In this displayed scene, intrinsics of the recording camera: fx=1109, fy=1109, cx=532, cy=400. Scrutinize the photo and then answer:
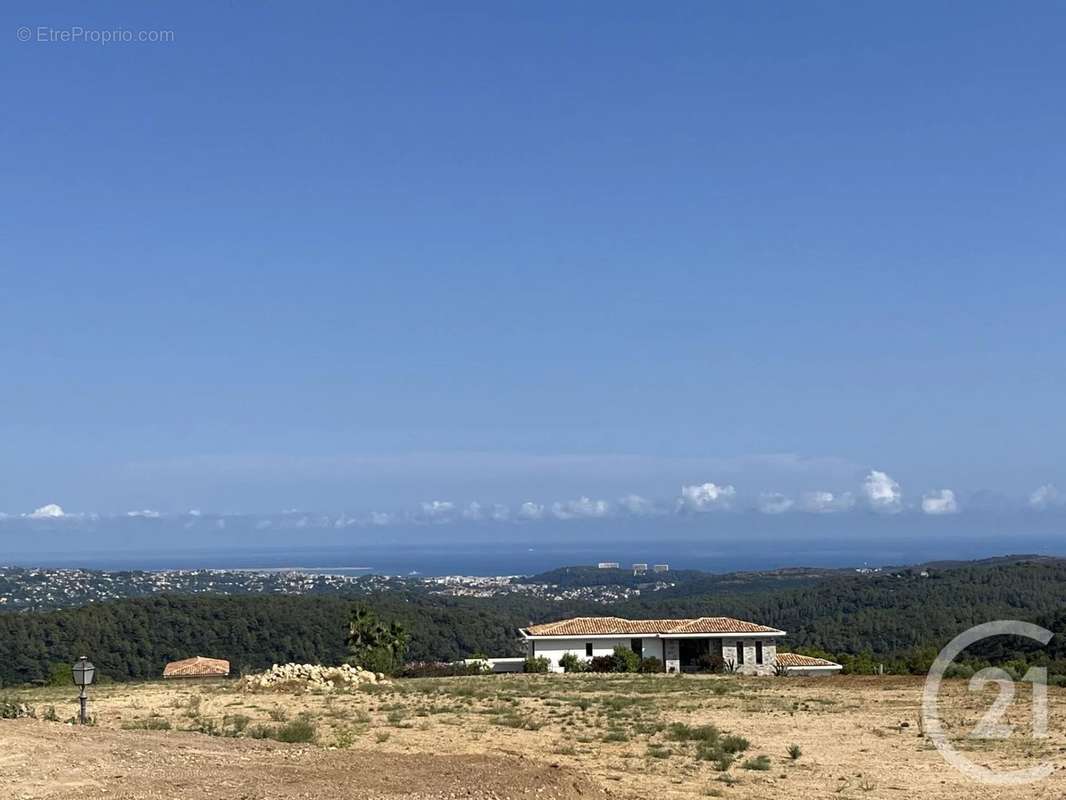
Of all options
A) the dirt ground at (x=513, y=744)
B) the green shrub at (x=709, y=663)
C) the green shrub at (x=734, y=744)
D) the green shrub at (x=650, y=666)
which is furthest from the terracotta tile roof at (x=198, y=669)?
the green shrub at (x=734, y=744)

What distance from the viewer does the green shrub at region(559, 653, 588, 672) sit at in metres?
44.8

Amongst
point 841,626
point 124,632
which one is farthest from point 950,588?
point 124,632

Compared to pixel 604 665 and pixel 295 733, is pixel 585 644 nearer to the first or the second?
pixel 604 665

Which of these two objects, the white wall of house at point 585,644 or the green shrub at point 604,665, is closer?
the green shrub at point 604,665

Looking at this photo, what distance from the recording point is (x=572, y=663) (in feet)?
148

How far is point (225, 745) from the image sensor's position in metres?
15.8

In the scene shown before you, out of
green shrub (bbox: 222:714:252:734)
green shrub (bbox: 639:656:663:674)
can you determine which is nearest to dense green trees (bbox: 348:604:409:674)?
green shrub (bbox: 639:656:663:674)

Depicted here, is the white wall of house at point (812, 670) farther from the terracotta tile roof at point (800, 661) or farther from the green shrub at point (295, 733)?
the green shrub at point (295, 733)

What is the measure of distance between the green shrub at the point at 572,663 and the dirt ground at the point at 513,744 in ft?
46.7

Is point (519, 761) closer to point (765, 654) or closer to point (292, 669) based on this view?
point (292, 669)

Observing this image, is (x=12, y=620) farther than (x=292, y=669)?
Yes

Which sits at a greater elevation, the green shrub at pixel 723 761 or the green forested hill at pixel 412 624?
the green shrub at pixel 723 761

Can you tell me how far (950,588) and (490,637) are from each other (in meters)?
37.8

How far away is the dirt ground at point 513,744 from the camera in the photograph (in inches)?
498
